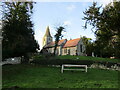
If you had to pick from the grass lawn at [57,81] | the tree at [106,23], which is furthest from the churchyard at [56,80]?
the tree at [106,23]

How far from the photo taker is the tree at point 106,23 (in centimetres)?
1747

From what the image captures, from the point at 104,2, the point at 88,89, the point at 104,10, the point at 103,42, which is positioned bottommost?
the point at 88,89

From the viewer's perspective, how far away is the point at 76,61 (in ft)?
78.9

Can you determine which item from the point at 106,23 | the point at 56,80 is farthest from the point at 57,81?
the point at 106,23

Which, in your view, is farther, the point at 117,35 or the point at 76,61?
the point at 76,61

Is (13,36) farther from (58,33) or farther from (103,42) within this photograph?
(58,33)

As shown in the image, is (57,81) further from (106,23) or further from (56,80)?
(106,23)

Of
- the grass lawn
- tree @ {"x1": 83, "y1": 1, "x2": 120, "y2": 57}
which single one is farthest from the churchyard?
tree @ {"x1": 83, "y1": 1, "x2": 120, "y2": 57}

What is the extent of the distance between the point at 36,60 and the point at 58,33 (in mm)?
23737

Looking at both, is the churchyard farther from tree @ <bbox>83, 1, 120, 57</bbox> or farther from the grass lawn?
tree @ <bbox>83, 1, 120, 57</bbox>

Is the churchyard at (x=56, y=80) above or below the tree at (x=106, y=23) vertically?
below

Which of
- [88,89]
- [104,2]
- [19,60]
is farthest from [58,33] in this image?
[88,89]

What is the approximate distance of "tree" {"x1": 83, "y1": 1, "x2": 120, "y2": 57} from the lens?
17469 millimetres

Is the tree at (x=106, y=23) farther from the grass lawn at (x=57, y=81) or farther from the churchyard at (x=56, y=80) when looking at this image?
the grass lawn at (x=57, y=81)
